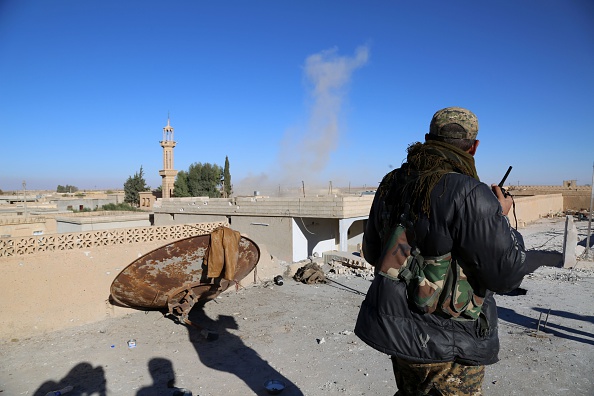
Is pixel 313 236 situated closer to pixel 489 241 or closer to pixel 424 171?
pixel 424 171

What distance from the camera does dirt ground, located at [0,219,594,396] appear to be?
3979 mm

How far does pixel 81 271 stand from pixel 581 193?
127 ft

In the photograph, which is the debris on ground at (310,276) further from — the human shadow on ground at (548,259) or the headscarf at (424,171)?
the headscarf at (424,171)

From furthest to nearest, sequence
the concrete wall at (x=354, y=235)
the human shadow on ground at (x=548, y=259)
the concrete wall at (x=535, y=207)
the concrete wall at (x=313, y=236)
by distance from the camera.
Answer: the concrete wall at (x=535, y=207)
the concrete wall at (x=354, y=235)
the concrete wall at (x=313, y=236)
the human shadow on ground at (x=548, y=259)

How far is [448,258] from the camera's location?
1425 millimetres

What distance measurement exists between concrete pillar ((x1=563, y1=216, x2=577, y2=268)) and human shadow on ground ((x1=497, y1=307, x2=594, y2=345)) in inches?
183

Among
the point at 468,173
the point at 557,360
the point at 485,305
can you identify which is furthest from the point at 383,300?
the point at 557,360

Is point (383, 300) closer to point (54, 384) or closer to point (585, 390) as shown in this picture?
point (585, 390)

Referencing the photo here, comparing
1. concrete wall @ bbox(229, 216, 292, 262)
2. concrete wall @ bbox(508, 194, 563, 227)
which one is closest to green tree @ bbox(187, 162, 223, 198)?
concrete wall @ bbox(229, 216, 292, 262)

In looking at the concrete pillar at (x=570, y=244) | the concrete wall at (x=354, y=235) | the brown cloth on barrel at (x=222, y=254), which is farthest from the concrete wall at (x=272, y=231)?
the brown cloth on barrel at (x=222, y=254)

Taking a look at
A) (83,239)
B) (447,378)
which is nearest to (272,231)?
(83,239)

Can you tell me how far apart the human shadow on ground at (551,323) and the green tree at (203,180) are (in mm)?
39090

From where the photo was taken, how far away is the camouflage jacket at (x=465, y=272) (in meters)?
1.34

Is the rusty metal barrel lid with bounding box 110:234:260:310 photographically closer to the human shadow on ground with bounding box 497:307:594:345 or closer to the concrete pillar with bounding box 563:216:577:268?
A: the human shadow on ground with bounding box 497:307:594:345
